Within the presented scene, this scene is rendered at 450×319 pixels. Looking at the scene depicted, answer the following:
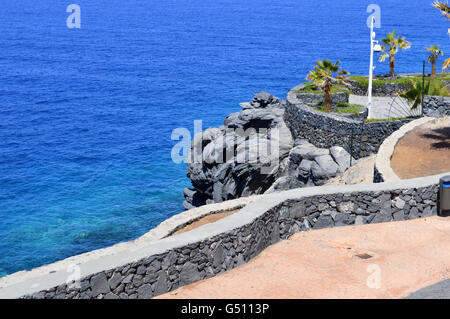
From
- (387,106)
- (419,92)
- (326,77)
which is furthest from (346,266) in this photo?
(387,106)

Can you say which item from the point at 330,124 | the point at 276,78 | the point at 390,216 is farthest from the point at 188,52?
the point at 390,216

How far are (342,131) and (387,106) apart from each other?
Answer: 8.73 m

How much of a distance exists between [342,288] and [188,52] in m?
113

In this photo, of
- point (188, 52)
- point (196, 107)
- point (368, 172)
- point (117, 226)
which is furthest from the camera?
point (188, 52)

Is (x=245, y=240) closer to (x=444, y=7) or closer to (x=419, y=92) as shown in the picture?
(x=444, y=7)

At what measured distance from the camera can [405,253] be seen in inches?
517

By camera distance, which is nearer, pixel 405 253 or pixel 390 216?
pixel 405 253

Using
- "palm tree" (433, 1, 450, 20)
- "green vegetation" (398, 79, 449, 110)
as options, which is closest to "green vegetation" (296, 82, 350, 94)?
"green vegetation" (398, 79, 449, 110)

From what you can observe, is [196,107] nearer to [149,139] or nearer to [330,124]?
[149,139]

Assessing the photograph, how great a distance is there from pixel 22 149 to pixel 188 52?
66218 millimetres

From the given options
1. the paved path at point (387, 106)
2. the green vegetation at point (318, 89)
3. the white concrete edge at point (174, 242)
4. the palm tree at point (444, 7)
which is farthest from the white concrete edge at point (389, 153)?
the green vegetation at point (318, 89)

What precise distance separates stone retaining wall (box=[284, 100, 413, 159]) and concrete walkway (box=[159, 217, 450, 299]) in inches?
730

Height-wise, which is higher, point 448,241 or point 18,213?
point 448,241
